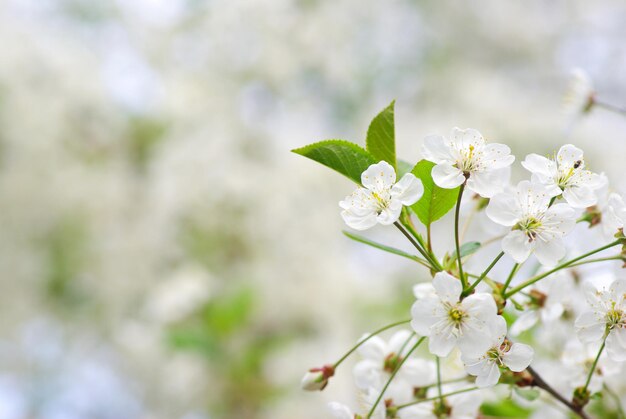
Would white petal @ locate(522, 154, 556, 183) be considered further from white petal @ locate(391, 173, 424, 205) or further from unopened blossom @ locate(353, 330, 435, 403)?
unopened blossom @ locate(353, 330, 435, 403)

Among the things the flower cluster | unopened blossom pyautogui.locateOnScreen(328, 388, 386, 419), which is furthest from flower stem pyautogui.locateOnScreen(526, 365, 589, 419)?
unopened blossom pyautogui.locateOnScreen(328, 388, 386, 419)

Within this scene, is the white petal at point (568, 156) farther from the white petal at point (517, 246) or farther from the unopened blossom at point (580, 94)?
the unopened blossom at point (580, 94)

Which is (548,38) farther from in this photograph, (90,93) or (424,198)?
(424,198)

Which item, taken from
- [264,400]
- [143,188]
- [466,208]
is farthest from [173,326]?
[466,208]

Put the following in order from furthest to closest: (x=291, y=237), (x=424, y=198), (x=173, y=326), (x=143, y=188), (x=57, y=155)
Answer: (x=143, y=188) < (x=57, y=155) < (x=291, y=237) < (x=173, y=326) < (x=424, y=198)

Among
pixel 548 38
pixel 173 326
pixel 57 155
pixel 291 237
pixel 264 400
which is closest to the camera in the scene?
pixel 264 400
